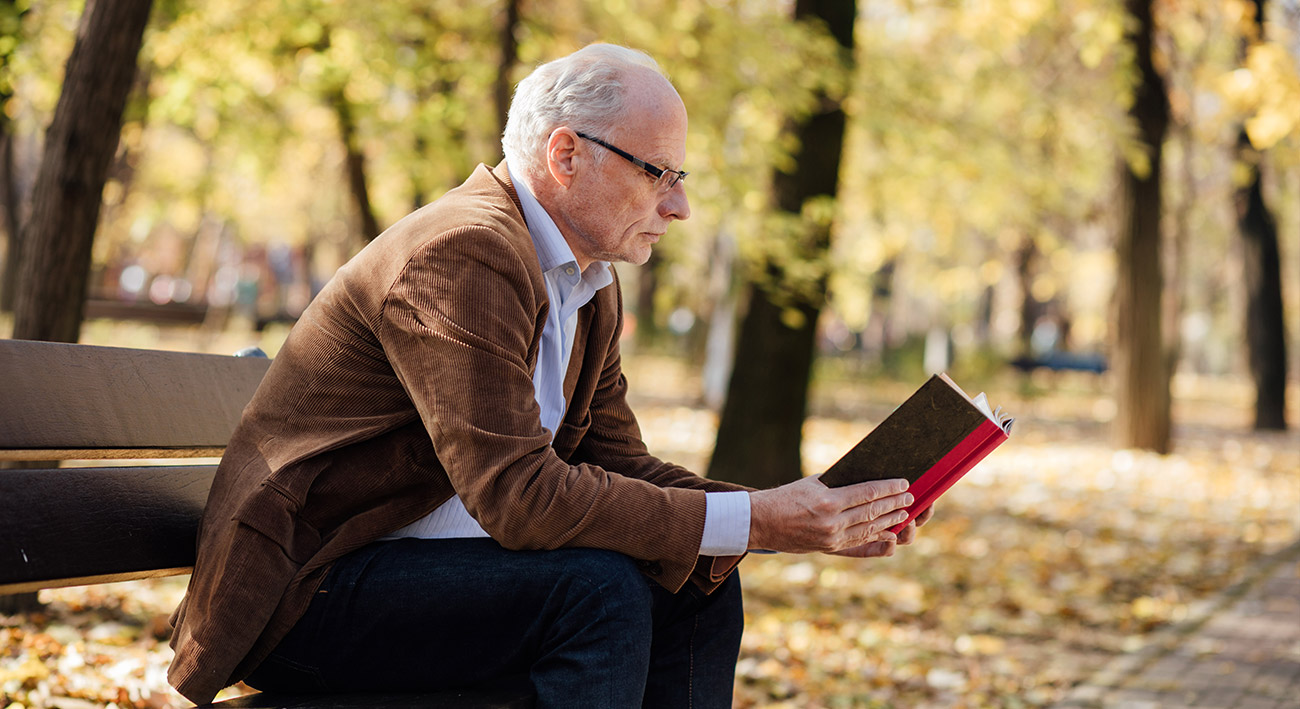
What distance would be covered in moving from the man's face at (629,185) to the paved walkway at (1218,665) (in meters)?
2.73

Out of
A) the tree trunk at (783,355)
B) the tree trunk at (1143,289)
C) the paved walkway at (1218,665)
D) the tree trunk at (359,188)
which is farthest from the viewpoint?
the tree trunk at (1143,289)

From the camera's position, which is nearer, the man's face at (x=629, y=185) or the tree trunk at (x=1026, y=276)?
the man's face at (x=629, y=185)

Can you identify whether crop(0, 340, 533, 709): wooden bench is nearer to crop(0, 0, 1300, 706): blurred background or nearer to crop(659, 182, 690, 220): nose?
crop(659, 182, 690, 220): nose

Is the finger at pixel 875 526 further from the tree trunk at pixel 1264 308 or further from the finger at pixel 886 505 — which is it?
the tree trunk at pixel 1264 308

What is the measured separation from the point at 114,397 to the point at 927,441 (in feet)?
5.03

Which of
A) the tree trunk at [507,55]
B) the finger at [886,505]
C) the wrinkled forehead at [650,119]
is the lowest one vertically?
the finger at [886,505]

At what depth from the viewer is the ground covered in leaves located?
4.00m

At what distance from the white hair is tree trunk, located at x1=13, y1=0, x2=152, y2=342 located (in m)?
2.29

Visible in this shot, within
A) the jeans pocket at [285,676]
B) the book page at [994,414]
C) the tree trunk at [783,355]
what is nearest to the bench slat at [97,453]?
the jeans pocket at [285,676]

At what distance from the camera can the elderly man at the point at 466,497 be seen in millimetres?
1928

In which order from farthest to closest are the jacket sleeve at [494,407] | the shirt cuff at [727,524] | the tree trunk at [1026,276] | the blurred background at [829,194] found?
the tree trunk at [1026,276] < the blurred background at [829,194] < the shirt cuff at [727,524] < the jacket sleeve at [494,407]

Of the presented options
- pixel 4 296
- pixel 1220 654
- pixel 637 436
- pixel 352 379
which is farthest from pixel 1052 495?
pixel 4 296

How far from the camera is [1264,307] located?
1652 centimetres

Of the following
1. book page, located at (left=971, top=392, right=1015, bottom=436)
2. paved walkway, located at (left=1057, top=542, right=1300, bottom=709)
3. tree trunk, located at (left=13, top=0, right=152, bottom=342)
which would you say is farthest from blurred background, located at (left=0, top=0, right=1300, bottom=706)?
book page, located at (left=971, top=392, right=1015, bottom=436)
